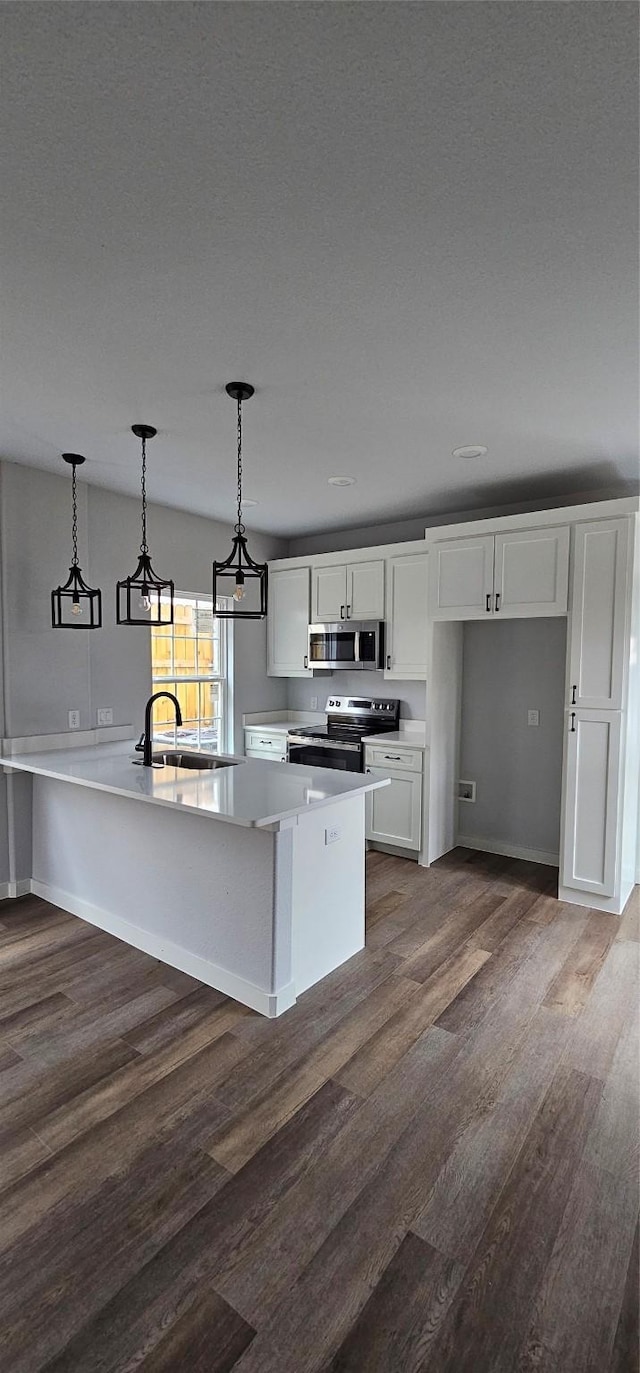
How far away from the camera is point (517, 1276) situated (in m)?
1.46

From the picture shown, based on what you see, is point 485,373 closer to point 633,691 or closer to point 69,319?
point 69,319

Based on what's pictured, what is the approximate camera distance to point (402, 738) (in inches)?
176

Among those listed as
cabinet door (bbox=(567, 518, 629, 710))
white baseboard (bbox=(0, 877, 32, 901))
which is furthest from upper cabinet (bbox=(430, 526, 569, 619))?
white baseboard (bbox=(0, 877, 32, 901))

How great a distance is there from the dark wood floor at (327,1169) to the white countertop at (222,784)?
91 cm

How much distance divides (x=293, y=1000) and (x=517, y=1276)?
1.25m

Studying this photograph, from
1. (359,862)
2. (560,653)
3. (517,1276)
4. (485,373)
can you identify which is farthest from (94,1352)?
(560,653)

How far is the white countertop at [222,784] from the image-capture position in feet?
7.41

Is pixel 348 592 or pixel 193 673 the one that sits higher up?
pixel 348 592

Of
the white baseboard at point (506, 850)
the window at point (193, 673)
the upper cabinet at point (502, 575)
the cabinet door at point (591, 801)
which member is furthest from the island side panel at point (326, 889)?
the window at point (193, 673)

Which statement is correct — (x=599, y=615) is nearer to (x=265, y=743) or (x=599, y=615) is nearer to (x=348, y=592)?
(x=348, y=592)

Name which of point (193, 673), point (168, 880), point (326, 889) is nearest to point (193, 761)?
point (168, 880)

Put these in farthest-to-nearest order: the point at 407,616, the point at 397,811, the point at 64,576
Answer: the point at 407,616
the point at 397,811
the point at 64,576

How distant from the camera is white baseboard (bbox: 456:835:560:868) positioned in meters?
4.25

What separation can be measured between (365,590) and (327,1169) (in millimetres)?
3645
